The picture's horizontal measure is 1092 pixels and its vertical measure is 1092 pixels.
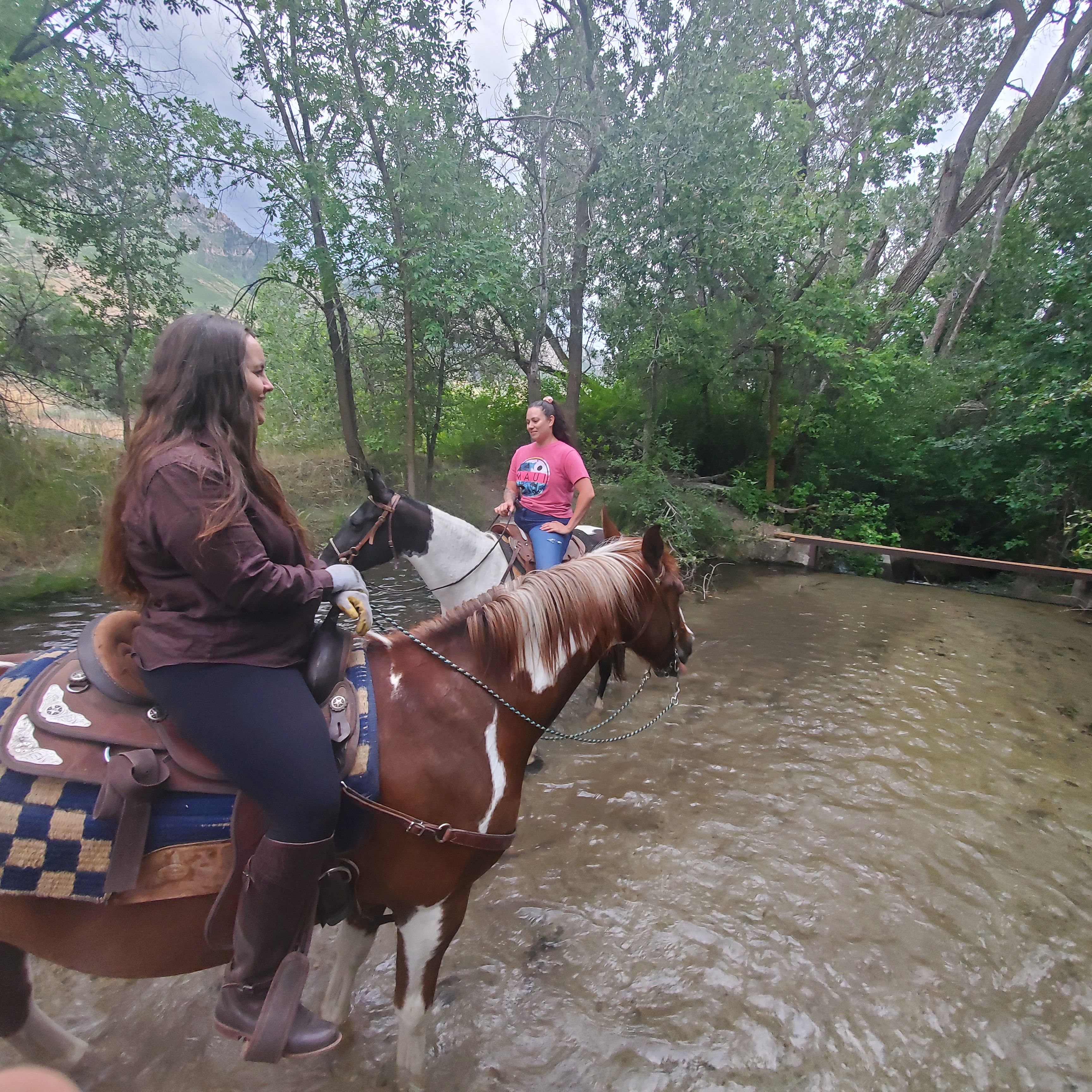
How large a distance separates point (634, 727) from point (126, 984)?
342cm

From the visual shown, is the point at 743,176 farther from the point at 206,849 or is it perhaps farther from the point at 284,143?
the point at 206,849

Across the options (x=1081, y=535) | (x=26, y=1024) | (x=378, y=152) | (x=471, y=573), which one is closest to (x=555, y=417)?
(x=471, y=573)

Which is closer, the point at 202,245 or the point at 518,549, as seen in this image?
the point at 518,549

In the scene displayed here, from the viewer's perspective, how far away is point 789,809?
3439 millimetres

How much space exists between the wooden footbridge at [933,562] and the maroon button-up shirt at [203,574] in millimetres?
9631

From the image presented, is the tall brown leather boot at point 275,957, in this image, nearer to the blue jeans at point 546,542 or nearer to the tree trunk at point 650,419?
the blue jeans at point 546,542

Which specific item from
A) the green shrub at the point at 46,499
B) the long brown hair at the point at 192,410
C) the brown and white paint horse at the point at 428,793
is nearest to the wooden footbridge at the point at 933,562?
the brown and white paint horse at the point at 428,793

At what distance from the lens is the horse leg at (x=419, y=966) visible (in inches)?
65.1

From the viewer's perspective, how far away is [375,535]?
3.66 metres

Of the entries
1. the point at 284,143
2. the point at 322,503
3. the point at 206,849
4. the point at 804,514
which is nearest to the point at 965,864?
the point at 206,849

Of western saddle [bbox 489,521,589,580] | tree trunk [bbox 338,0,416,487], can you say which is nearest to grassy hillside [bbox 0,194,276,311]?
tree trunk [bbox 338,0,416,487]

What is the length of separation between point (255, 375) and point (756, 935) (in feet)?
10.4

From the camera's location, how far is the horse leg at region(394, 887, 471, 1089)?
1.65 m

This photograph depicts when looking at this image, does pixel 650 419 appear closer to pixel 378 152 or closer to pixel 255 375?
pixel 378 152
